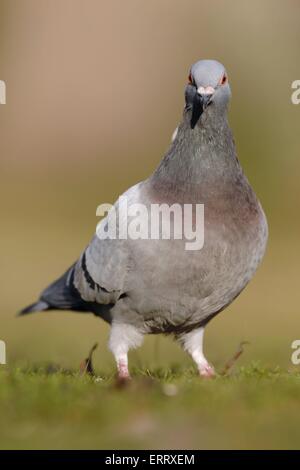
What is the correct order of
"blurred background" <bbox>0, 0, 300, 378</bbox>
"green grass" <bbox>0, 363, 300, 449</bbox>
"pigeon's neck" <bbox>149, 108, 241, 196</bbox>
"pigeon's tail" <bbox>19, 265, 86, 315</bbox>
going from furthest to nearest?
"blurred background" <bbox>0, 0, 300, 378</bbox> < "pigeon's tail" <bbox>19, 265, 86, 315</bbox> < "pigeon's neck" <bbox>149, 108, 241, 196</bbox> < "green grass" <bbox>0, 363, 300, 449</bbox>

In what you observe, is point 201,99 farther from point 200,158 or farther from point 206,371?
point 206,371

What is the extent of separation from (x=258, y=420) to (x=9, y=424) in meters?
1.49

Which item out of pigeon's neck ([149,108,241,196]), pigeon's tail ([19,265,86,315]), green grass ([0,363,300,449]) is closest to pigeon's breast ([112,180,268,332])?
pigeon's neck ([149,108,241,196])

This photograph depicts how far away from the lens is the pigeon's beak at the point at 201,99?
7.25 meters

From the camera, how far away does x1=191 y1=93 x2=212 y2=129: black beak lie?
23.8 ft

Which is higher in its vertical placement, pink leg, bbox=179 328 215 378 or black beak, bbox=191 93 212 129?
black beak, bbox=191 93 212 129

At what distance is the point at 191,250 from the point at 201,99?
→ 1.16 meters

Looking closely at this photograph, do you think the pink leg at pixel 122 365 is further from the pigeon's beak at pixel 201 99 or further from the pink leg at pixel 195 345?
the pigeon's beak at pixel 201 99

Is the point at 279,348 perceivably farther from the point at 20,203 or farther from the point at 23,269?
the point at 20,203

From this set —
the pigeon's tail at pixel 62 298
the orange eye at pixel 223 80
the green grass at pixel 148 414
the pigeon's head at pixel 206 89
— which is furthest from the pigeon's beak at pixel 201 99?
the green grass at pixel 148 414

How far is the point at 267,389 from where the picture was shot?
21.0ft

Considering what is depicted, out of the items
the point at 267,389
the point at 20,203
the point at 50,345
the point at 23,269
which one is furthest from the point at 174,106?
the point at 267,389

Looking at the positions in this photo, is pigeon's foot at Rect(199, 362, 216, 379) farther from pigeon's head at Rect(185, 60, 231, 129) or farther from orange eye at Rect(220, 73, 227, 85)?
orange eye at Rect(220, 73, 227, 85)

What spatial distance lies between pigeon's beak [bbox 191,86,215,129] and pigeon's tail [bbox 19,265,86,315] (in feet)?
6.56
